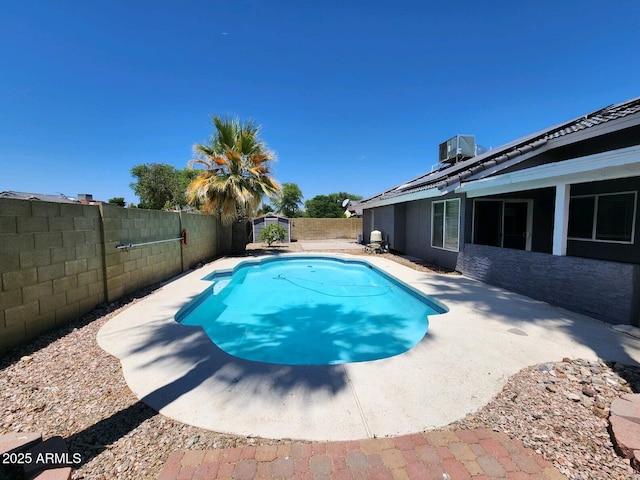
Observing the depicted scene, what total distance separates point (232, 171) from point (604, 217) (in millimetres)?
13478

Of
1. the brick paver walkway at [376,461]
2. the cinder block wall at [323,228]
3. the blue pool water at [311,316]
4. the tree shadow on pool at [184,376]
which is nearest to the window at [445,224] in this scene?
the blue pool water at [311,316]

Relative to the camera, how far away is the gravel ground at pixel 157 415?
6.37ft

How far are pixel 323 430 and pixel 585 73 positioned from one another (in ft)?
52.5

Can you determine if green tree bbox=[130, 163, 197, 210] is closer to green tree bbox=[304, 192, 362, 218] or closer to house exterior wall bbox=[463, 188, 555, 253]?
green tree bbox=[304, 192, 362, 218]

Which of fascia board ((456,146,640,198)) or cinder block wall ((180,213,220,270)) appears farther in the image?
cinder block wall ((180,213,220,270))

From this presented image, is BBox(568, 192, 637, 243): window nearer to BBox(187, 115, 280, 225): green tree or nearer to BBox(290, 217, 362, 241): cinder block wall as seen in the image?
BBox(187, 115, 280, 225): green tree

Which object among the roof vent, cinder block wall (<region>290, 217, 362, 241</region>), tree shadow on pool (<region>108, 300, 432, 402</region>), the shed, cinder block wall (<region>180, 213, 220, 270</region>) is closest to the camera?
tree shadow on pool (<region>108, 300, 432, 402</region>)

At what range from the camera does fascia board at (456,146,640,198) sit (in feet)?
14.3

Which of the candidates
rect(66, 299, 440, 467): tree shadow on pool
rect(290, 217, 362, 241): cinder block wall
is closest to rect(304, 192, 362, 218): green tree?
rect(290, 217, 362, 241): cinder block wall

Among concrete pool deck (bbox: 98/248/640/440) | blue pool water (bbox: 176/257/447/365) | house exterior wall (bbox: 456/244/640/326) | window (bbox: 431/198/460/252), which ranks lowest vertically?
blue pool water (bbox: 176/257/447/365)

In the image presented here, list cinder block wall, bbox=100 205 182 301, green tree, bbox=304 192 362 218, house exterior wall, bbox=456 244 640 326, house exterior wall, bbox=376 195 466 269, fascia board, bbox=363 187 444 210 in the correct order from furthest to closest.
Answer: green tree, bbox=304 192 362 218 → house exterior wall, bbox=376 195 466 269 → fascia board, bbox=363 187 444 210 → cinder block wall, bbox=100 205 182 301 → house exterior wall, bbox=456 244 640 326

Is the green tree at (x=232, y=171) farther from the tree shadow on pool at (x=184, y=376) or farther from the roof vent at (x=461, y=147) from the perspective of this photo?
the roof vent at (x=461, y=147)

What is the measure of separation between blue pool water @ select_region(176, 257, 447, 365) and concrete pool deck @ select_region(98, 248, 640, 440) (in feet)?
3.38

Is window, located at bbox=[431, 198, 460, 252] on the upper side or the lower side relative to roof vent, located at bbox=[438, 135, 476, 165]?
lower
